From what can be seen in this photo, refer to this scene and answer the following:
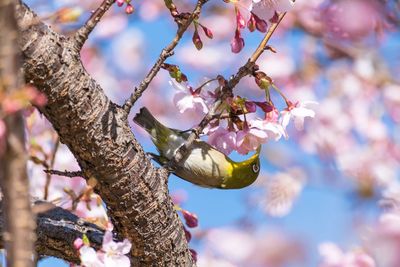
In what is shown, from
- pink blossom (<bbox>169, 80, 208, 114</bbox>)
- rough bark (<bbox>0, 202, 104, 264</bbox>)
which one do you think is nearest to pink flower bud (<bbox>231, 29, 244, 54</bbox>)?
pink blossom (<bbox>169, 80, 208, 114</bbox>)

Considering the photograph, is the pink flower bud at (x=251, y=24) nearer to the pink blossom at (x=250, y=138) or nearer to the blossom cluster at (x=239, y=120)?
the blossom cluster at (x=239, y=120)

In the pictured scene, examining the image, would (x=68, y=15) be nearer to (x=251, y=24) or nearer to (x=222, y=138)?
(x=222, y=138)

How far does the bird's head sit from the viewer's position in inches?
149

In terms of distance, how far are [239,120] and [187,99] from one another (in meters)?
0.21

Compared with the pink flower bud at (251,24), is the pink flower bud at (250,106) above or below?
below

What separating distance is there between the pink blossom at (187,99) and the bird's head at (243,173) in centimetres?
101

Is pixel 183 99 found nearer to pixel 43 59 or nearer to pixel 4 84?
pixel 43 59

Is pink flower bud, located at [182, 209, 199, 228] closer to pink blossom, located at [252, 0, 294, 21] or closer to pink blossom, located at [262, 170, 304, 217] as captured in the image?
pink blossom, located at [252, 0, 294, 21]

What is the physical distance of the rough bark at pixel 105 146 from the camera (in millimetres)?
2104

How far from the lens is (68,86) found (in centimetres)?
217

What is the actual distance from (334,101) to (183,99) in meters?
3.23

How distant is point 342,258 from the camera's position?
3781 millimetres

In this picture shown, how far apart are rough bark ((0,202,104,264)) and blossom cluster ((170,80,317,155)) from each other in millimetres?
566

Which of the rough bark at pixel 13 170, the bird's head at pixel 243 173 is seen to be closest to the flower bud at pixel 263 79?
the bird's head at pixel 243 173
